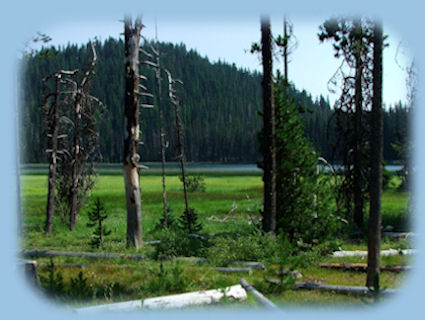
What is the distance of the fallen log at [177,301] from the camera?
6848mm

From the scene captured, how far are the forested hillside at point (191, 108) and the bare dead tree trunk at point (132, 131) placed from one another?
131 cm

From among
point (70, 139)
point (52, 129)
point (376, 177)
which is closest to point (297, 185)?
point (376, 177)

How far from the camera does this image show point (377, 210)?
828 centimetres

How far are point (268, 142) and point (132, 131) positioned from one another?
4.11 meters

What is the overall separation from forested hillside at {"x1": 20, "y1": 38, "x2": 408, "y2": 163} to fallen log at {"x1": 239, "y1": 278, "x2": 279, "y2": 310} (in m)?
6.41

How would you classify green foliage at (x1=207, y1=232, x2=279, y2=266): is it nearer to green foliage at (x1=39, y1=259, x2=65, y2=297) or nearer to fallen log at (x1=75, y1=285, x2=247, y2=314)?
fallen log at (x1=75, y1=285, x2=247, y2=314)

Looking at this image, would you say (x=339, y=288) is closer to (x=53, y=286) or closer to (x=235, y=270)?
(x=235, y=270)

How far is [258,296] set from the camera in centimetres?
752

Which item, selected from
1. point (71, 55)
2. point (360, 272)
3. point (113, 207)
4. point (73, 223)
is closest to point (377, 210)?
point (360, 272)

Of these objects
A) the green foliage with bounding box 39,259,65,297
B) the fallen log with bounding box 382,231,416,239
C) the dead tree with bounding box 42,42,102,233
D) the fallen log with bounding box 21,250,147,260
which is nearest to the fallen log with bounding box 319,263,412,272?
the fallen log with bounding box 21,250,147,260

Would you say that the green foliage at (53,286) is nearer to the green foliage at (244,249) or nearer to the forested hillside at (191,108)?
the green foliage at (244,249)

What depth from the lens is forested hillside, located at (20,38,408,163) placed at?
749 inches

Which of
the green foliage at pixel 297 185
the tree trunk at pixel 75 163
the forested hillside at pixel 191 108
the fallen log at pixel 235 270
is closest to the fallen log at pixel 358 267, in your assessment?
the green foliage at pixel 297 185

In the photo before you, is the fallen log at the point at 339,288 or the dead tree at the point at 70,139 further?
the dead tree at the point at 70,139
